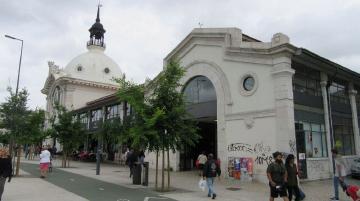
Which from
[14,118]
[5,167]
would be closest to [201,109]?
[14,118]

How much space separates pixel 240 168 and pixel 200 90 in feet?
20.4

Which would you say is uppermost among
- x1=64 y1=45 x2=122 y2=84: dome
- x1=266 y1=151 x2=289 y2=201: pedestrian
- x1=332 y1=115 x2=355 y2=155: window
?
x1=64 y1=45 x2=122 y2=84: dome

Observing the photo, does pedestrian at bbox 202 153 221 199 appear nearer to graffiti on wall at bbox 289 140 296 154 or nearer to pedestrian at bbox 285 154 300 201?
pedestrian at bbox 285 154 300 201

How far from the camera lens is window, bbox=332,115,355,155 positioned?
69.2 feet

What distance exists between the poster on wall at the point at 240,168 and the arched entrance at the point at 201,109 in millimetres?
2885

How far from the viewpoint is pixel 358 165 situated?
1973cm

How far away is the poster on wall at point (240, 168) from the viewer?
56.9 feet

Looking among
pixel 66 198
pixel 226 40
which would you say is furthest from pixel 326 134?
pixel 66 198

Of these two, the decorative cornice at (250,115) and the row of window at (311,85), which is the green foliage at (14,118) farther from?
the row of window at (311,85)

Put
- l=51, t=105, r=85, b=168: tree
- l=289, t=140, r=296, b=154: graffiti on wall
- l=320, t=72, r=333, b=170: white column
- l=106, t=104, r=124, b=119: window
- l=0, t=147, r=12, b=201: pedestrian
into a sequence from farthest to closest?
l=106, t=104, r=124, b=119: window
l=51, t=105, r=85, b=168: tree
l=320, t=72, r=333, b=170: white column
l=289, t=140, r=296, b=154: graffiti on wall
l=0, t=147, r=12, b=201: pedestrian

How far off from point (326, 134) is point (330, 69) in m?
3.95

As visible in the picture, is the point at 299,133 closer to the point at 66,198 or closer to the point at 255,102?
the point at 255,102

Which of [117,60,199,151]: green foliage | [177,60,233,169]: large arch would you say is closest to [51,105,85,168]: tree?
[177,60,233,169]: large arch

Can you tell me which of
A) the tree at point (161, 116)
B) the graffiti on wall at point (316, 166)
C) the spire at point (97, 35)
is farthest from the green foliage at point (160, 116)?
the spire at point (97, 35)
